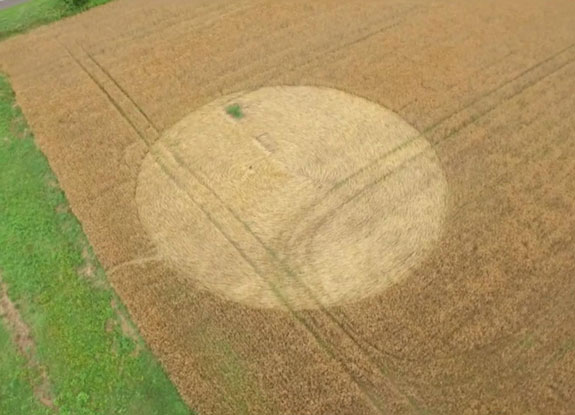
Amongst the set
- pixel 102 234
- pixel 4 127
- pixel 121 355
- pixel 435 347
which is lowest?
pixel 435 347

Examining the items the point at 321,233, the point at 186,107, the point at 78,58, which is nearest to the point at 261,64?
the point at 186,107

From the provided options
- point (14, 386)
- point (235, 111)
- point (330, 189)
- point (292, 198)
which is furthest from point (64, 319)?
point (235, 111)

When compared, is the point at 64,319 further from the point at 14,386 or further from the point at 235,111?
the point at 235,111

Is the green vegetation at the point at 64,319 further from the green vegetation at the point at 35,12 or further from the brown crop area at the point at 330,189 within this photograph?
the green vegetation at the point at 35,12

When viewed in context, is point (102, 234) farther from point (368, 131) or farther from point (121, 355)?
point (368, 131)

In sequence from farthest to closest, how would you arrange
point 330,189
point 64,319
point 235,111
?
point 235,111 < point 330,189 < point 64,319

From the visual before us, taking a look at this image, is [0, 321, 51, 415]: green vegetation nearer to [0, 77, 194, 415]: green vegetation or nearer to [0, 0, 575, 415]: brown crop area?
[0, 77, 194, 415]: green vegetation
